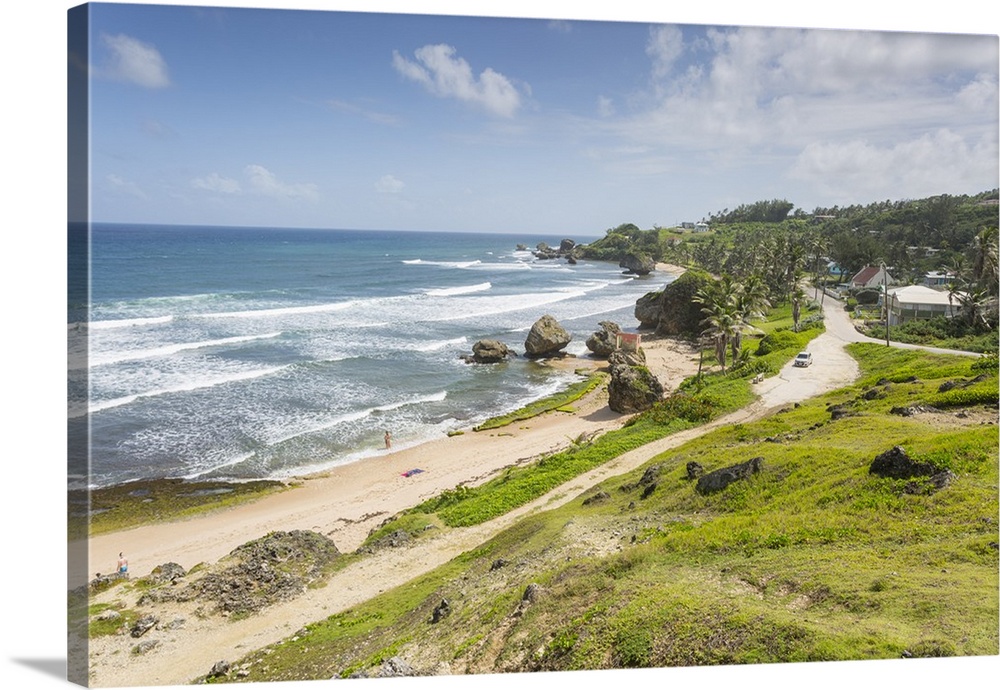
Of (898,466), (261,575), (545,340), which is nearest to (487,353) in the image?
(545,340)

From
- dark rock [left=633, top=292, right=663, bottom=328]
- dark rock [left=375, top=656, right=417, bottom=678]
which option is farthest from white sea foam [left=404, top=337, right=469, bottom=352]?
dark rock [left=375, top=656, right=417, bottom=678]

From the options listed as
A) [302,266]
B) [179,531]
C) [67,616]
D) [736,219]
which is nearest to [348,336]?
[179,531]

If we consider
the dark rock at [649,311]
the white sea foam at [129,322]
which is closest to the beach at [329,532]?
the dark rock at [649,311]

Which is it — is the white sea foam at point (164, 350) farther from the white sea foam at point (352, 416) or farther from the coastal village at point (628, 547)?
the coastal village at point (628, 547)

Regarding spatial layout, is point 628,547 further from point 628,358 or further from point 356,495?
point 628,358

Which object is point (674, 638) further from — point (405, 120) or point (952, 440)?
point (405, 120)

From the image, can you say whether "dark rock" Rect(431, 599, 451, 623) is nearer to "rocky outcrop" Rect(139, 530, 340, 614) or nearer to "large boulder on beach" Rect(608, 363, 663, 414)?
"rocky outcrop" Rect(139, 530, 340, 614)
